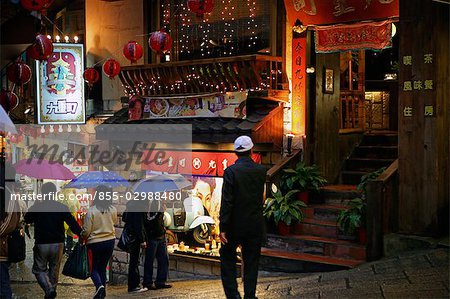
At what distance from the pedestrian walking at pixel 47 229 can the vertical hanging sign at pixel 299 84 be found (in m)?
6.86

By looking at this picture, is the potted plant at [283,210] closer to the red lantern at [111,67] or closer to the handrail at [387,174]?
the handrail at [387,174]

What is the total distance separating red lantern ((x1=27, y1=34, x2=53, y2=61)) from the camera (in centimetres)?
1535

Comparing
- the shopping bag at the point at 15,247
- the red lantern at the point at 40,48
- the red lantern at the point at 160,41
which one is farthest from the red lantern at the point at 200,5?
the shopping bag at the point at 15,247

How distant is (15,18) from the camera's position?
14.0 m

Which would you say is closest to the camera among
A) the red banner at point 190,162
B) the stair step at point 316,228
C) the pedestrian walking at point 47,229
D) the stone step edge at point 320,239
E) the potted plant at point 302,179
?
the pedestrian walking at point 47,229

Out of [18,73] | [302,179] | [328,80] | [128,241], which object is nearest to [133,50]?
[18,73]

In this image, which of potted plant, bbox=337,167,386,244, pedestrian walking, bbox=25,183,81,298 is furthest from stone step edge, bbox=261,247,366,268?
pedestrian walking, bbox=25,183,81,298

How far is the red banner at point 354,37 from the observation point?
14.1 metres

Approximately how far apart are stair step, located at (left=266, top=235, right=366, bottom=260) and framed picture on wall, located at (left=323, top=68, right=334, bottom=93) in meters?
4.44

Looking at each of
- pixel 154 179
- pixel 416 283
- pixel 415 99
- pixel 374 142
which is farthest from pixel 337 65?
pixel 416 283

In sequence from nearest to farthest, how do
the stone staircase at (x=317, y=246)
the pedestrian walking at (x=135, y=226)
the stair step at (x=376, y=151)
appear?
1. the pedestrian walking at (x=135, y=226)
2. the stone staircase at (x=317, y=246)
3. the stair step at (x=376, y=151)

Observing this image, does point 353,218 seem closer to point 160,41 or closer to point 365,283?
point 365,283

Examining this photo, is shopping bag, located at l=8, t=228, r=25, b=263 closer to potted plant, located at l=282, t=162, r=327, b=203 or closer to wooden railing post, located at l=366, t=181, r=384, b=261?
wooden railing post, located at l=366, t=181, r=384, b=261

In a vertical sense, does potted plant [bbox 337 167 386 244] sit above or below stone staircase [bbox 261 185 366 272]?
above
